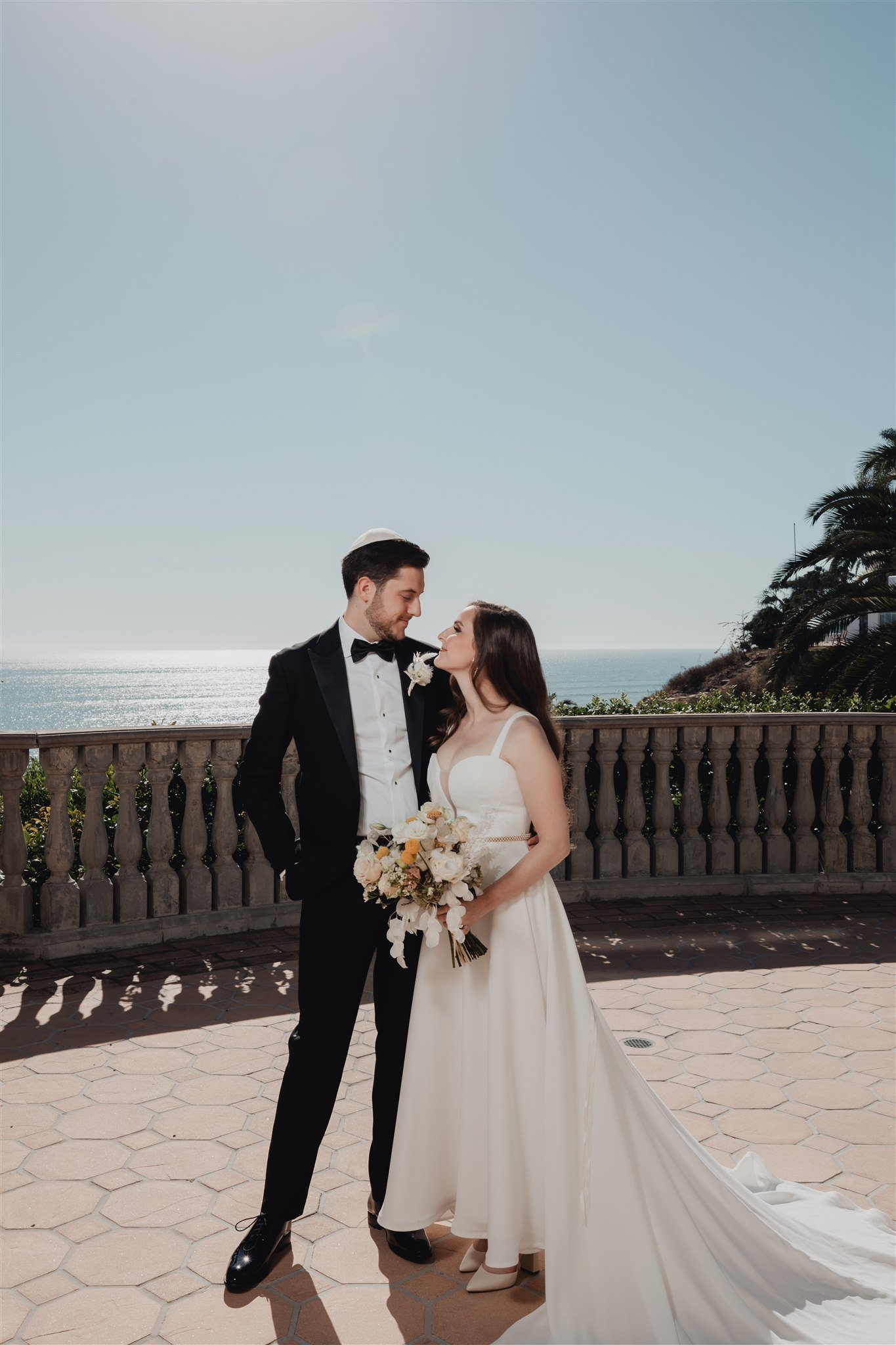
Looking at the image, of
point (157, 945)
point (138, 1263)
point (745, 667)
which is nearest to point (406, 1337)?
point (138, 1263)

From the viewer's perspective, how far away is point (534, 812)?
114 inches

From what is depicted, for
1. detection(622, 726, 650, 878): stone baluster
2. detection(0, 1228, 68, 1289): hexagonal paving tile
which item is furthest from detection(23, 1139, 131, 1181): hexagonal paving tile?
detection(622, 726, 650, 878): stone baluster

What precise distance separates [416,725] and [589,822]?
4.36m

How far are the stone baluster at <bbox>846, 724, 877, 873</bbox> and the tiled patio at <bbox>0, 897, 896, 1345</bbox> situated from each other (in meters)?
0.92

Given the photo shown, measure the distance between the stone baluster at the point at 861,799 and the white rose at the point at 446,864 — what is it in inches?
223

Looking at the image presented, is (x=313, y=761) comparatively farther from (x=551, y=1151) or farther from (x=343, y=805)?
(x=551, y=1151)

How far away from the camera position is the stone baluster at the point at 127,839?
600cm

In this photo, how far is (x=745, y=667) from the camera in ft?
123

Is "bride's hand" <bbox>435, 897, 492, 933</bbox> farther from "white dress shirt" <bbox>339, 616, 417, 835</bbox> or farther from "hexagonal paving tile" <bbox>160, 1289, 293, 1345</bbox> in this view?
"hexagonal paving tile" <bbox>160, 1289, 293, 1345</bbox>

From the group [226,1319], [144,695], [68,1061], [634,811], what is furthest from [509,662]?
[144,695]

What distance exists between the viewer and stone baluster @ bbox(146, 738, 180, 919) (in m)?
6.11

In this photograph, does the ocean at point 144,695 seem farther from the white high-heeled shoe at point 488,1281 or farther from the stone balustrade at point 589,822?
the white high-heeled shoe at point 488,1281

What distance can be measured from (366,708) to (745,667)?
36.5 metres

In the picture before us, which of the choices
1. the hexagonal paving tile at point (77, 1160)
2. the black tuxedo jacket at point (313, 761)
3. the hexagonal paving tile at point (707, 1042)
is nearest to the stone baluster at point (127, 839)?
the hexagonal paving tile at point (77, 1160)
